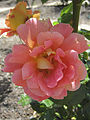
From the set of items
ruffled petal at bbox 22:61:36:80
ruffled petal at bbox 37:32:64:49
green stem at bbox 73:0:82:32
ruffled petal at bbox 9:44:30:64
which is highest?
green stem at bbox 73:0:82:32

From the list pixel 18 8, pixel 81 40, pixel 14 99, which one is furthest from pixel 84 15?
pixel 81 40

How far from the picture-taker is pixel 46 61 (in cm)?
52

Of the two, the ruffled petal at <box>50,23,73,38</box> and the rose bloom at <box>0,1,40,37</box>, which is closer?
the ruffled petal at <box>50,23,73,38</box>

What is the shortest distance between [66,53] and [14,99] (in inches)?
59.0

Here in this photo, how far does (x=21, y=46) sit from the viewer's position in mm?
501

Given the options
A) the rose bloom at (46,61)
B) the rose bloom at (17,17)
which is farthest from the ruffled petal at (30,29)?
the rose bloom at (17,17)

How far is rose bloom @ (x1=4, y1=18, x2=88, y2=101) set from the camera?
478 millimetres

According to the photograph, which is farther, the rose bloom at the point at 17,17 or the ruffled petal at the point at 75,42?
the rose bloom at the point at 17,17

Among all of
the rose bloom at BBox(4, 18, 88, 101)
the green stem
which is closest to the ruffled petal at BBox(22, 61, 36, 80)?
the rose bloom at BBox(4, 18, 88, 101)

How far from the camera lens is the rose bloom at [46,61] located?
0.48 m

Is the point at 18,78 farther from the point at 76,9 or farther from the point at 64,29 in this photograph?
the point at 76,9

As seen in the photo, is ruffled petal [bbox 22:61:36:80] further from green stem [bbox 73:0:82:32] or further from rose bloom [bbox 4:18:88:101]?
green stem [bbox 73:0:82:32]

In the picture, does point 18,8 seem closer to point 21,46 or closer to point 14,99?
point 21,46

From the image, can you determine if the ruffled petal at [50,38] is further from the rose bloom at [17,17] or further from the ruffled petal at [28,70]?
the rose bloom at [17,17]
